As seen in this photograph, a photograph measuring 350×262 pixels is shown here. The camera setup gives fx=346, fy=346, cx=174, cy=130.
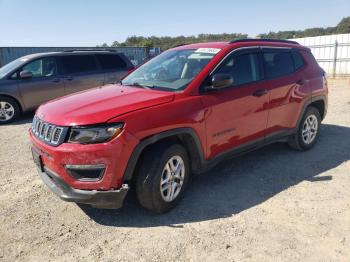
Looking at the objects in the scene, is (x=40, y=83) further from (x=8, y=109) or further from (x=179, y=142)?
(x=179, y=142)

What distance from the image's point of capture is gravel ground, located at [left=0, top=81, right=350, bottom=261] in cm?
313

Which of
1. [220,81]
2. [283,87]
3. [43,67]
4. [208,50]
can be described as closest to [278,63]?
[283,87]

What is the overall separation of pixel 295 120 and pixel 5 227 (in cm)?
423

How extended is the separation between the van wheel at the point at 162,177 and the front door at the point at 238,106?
45 cm

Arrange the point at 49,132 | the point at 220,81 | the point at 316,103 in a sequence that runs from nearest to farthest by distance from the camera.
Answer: the point at 49,132
the point at 220,81
the point at 316,103

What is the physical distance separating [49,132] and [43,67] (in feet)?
20.9

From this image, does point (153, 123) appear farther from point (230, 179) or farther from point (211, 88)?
point (230, 179)

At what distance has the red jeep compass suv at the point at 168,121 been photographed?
325 cm

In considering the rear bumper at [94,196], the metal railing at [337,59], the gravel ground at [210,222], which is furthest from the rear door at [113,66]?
the metal railing at [337,59]

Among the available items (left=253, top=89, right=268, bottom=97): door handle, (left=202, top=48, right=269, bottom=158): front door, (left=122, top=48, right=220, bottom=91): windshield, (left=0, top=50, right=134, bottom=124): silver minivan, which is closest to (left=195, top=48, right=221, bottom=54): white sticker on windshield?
(left=122, top=48, right=220, bottom=91): windshield

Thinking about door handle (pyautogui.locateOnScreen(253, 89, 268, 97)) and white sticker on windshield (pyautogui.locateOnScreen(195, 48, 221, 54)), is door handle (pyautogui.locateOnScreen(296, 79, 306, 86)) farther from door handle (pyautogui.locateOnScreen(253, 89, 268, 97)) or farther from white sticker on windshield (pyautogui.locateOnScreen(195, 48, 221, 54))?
white sticker on windshield (pyautogui.locateOnScreen(195, 48, 221, 54))

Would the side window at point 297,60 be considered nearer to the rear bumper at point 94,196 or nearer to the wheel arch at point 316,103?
the wheel arch at point 316,103

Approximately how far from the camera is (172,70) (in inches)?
175

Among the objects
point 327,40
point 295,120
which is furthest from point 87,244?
point 327,40
